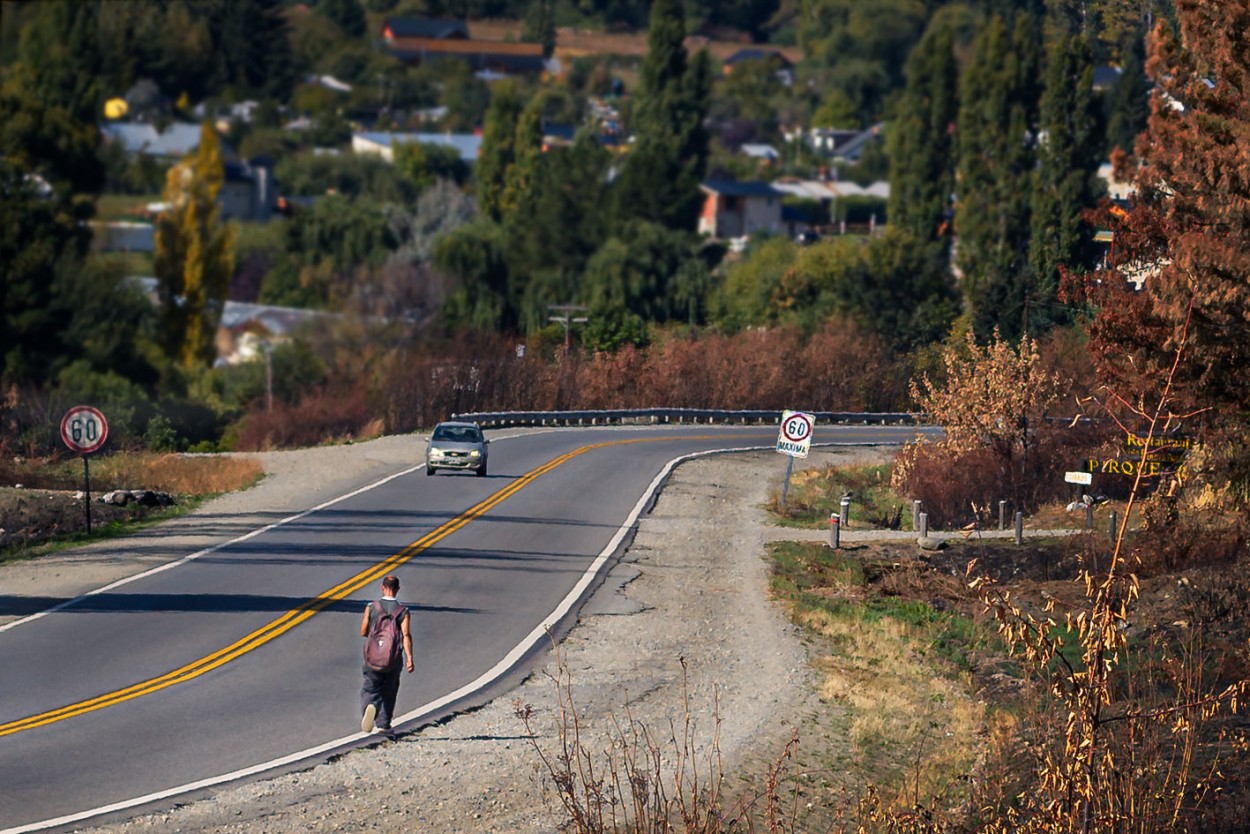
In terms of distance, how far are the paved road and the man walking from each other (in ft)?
1.63

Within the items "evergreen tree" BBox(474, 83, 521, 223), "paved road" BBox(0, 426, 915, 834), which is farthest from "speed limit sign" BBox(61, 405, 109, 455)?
"evergreen tree" BBox(474, 83, 521, 223)

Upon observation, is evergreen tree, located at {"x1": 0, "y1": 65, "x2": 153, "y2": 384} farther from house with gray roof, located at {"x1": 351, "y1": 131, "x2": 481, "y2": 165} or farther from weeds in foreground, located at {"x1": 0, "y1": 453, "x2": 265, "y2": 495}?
house with gray roof, located at {"x1": 351, "y1": 131, "x2": 481, "y2": 165}

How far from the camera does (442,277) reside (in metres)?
106

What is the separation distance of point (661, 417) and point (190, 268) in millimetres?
33918

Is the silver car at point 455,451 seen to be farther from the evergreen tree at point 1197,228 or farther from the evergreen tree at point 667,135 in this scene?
the evergreen tree at point 667,135

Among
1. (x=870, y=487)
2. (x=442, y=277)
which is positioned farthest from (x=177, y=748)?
(x=442, y=277)

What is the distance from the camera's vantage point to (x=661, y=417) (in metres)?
64.1

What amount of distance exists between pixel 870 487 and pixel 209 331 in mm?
48469

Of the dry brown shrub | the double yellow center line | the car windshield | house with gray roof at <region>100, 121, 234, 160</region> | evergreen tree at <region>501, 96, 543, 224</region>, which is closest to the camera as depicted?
the double yellow center line

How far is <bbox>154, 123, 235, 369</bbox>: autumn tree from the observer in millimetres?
87375

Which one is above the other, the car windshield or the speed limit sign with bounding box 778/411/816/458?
the speed limit sign with bounding box 778/411/816/458

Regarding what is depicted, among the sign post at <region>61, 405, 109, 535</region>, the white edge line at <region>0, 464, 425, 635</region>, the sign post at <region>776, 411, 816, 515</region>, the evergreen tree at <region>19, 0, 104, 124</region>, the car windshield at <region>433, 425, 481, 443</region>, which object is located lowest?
the white edge line at <region>0, 464, 425, 635</region>

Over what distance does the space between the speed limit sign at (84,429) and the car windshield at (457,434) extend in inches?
557

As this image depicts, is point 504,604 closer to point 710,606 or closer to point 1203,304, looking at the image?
point 710,606
